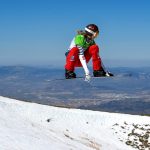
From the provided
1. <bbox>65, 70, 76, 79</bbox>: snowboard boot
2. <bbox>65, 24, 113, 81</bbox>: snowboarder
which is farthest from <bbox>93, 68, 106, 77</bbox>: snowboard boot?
<bbox>65, 70, 76, 79</bbox>: snowboard boot

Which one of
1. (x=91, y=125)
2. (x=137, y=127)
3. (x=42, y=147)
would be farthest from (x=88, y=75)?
(x=137, y=127)

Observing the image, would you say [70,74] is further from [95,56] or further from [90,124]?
[90,124]

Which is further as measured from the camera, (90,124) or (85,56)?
(90,124)

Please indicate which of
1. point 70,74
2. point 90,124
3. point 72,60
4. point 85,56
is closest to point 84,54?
point 85,56

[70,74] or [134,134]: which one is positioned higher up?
[70,74]

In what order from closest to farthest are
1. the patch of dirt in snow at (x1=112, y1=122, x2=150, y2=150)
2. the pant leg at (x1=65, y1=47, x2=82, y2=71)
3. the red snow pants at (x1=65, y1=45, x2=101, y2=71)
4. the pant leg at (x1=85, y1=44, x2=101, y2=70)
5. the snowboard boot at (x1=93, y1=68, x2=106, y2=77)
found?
the pant leg at (x1=85, y1=44, x2=101, y2=70)
the red snow pants at (x1=65, y1=45, x2=101, y2=71)
the pant leg at (x1=65, y1=47, x2=82, y2=71)
the snowboard boot at (x1=93, y1=68, x2=106, y2=77)
the patch of dirt in snow at (x1=112, y1=122, x2=150, y2=150)

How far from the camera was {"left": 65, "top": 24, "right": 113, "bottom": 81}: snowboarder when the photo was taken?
67.3ft

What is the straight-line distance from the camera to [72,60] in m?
22.3

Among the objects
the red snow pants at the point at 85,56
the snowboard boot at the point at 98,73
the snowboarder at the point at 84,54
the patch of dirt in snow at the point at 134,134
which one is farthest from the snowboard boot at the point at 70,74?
A: the patch of dirt in snow at the point at 134,134

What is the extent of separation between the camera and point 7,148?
17.3 m

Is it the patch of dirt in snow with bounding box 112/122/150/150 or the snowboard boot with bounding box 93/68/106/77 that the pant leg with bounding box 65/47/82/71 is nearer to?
the snowboard boot with bounding box 93/68/106/77

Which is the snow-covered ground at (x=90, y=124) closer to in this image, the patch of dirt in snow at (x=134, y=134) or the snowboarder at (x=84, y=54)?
the patch of dirt in snow at (x=134, y=134)

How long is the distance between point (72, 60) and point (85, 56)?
2.64 ft

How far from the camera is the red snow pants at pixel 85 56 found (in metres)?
21.5
